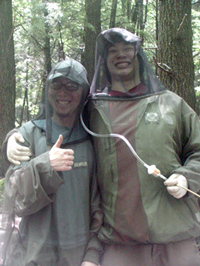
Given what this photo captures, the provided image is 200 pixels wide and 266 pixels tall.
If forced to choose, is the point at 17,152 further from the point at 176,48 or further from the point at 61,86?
the point at 176,48

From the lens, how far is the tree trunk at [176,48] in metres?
3.87

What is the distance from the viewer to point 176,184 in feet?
6.79

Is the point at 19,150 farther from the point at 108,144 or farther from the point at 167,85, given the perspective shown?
the point at 167,85

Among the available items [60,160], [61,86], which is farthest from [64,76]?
[60,160]

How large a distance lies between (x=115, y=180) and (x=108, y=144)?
0.30m

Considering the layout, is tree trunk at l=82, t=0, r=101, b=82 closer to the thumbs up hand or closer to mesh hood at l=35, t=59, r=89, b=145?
mesh hood at l=35, t=59, r=89, b=145

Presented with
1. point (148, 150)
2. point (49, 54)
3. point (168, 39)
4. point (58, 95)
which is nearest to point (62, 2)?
point (49, 54)

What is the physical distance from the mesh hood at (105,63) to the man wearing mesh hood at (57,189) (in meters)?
0.25

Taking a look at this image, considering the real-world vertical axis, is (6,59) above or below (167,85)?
above

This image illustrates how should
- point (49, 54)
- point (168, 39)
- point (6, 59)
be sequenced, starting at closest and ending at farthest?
point (168, 39) < point (6, 59) < point (49, 54)

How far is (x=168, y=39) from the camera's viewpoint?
3.90 metres

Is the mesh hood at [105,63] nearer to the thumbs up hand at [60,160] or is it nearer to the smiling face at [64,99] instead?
the smiling face at [64,99]

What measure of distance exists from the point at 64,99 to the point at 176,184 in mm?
1137

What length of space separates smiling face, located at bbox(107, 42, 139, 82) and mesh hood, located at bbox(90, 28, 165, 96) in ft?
0.12
